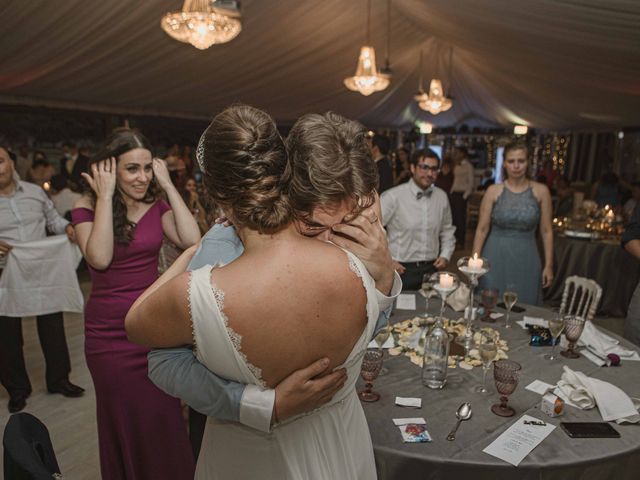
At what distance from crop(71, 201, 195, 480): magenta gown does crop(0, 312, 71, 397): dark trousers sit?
1433 mm

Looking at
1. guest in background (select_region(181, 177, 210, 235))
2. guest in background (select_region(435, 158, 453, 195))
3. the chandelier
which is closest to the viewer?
guest in background (select_region(181, 177, 210, 235))

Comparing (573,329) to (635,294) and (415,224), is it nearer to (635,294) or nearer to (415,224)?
(635,294)

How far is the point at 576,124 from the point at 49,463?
13360mm

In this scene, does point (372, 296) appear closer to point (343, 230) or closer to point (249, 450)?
point (343, 230)

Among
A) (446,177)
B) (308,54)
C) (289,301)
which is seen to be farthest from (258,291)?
(446,177)

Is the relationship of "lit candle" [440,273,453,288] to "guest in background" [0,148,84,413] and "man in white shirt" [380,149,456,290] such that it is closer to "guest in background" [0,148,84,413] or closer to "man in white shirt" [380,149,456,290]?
"man in white shirt" [380,149,456,290]

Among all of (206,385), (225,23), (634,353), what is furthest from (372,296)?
(225,23)

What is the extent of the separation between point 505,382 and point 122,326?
5.06ft

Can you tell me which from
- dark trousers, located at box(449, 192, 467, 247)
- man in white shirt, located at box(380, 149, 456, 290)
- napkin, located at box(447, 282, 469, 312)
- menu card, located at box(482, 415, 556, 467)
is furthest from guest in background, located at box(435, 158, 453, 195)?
menu card, located at box(482, 415, 556, 467)

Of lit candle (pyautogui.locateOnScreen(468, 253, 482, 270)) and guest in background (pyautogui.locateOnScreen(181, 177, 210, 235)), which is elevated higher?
guest in background (pyautogui.locateOnScreen(181, 177, 210, 235))

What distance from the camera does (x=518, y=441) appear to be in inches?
54.6

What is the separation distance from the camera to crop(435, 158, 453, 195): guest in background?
25.4 ft

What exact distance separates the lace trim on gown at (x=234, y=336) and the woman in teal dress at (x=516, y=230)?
2.55 m

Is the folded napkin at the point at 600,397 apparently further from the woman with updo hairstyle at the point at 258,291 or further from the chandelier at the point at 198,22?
the chandelier at the point at 198,22
